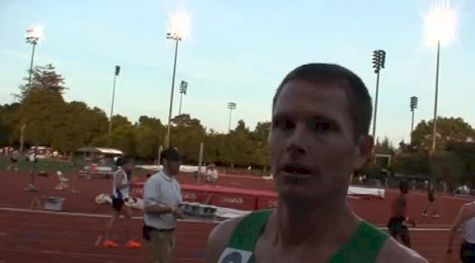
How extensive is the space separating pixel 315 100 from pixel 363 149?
0.57 ft

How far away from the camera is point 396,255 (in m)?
1.75

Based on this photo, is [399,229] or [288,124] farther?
[399,229]

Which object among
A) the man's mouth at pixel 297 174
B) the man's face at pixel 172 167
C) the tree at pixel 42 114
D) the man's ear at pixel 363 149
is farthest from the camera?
the tree at pixel 42 114

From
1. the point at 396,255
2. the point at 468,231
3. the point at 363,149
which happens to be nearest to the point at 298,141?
the point at 363,149

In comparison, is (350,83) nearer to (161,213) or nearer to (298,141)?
(298,141)

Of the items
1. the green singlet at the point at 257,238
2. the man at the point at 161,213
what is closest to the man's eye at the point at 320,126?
the green singlet at the point at 257,238

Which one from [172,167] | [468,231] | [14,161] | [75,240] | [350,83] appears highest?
[14,161]

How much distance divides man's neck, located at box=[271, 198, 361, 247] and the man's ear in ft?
0.31

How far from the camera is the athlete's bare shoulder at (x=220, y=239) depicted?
2.07 metres

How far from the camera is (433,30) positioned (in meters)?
63.5

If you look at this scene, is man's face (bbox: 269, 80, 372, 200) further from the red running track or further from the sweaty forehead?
the red running track

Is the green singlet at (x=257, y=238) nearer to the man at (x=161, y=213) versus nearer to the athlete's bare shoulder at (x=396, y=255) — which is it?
the athlete's bare shoulder at (x=396, y=255)

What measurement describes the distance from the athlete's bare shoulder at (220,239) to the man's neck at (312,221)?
0.77ft

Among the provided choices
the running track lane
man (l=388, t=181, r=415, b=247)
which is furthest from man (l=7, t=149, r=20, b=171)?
man (l=388, t=181, r=415, b=247)
